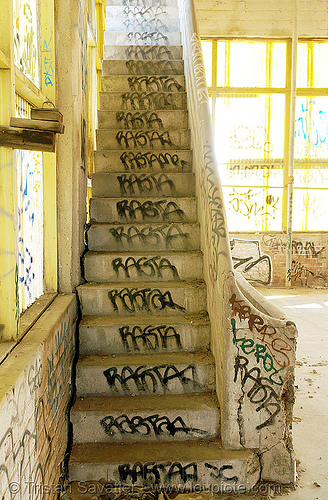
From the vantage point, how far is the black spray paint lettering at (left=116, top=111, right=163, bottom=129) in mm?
5227

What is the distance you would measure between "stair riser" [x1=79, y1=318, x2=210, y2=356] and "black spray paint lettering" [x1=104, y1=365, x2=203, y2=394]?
26 centimetres

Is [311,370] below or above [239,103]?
below

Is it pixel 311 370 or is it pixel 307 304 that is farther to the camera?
pixel 307 304

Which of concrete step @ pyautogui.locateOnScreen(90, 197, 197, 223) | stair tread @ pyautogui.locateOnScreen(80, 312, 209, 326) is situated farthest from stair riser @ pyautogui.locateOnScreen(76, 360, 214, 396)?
concrete step @ pyautogui.locateOnScreen(90, 197, 197, 223)

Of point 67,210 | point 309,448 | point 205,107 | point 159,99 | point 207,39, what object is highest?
point 207,39

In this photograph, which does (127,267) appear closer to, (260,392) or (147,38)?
(260,392)

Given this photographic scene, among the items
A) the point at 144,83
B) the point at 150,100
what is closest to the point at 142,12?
the point at 144,83

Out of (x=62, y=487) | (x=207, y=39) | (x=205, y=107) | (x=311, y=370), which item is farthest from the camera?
(x=207, y=39)

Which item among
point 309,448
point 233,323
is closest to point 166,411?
point 233,323

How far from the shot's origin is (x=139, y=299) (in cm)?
386

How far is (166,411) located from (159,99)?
12.5 ft

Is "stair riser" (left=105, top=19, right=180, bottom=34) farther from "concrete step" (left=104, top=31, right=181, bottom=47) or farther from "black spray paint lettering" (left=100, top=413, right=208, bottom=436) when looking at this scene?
"black spray paint lettering" (left=100, top=413, right=208, bottom=436)

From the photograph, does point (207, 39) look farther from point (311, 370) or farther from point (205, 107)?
point (311, 370)

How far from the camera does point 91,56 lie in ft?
19.2
